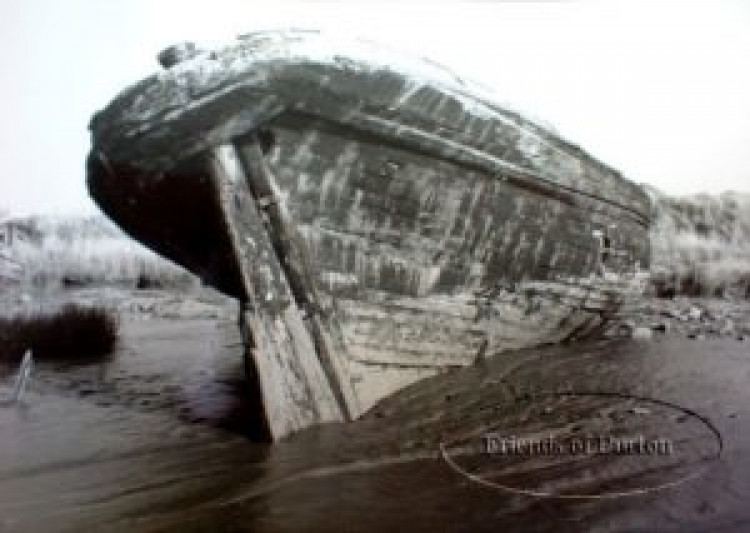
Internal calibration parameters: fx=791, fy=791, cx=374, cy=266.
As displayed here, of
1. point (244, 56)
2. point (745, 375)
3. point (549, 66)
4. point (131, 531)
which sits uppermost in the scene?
point (549, 66)

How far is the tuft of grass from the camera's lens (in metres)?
4.71

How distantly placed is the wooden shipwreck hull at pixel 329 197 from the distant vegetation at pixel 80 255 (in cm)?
71

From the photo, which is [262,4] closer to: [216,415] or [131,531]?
[216,415]

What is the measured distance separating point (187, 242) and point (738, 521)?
2.31 metres

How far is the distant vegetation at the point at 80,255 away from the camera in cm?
420

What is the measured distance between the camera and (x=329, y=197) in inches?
126

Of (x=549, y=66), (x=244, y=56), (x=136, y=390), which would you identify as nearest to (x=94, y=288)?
(x=136, y=390)

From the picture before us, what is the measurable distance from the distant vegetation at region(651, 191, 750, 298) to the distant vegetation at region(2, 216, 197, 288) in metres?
3.19

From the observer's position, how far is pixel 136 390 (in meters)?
4.30

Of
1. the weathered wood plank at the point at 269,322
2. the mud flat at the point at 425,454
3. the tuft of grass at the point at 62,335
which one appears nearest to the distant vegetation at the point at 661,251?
the tuft of grass at the point at 62,335

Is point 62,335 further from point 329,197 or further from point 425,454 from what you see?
point 425,454

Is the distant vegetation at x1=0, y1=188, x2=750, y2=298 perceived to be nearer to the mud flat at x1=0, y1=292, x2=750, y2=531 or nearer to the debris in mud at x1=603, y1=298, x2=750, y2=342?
Result: the debris in mud at x1=603, y1=298, x2=750, y2=342

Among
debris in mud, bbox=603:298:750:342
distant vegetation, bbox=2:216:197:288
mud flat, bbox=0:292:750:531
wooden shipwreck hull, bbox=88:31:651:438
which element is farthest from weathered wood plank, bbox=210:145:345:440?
debris in mud, bbox=603:298:750:342

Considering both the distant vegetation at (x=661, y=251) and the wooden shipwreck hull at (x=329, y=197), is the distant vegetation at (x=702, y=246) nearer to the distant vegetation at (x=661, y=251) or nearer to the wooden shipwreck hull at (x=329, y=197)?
the distant vegetation at (x=661, y=251)
